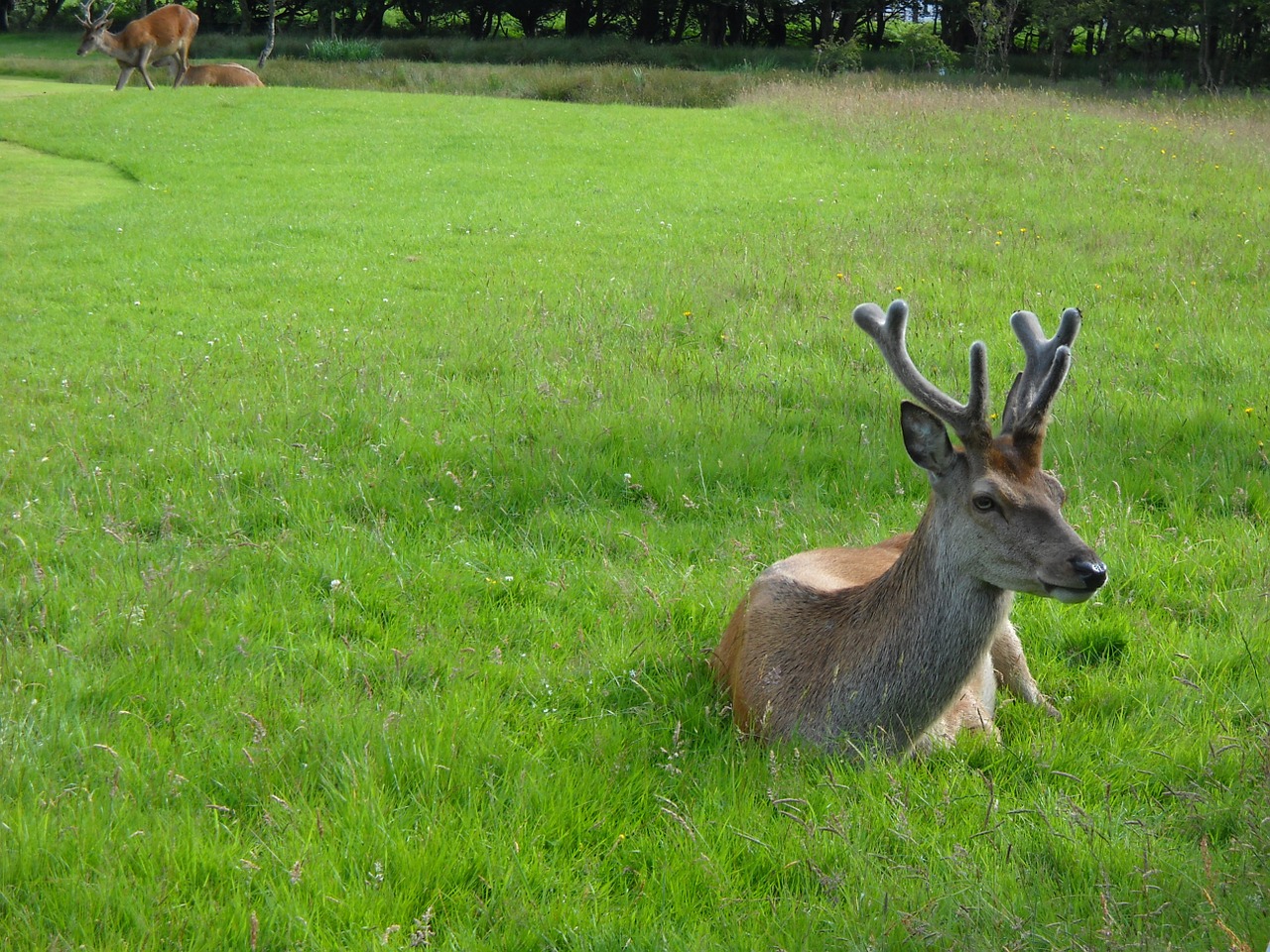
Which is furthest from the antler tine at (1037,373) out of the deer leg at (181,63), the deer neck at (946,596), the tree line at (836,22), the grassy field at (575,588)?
the tree line at (836,22)

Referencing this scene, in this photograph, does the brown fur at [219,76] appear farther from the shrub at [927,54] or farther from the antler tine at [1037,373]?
the antler tine at [1037,373]

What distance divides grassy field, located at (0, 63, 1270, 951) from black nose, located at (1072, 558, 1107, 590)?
1.75 ft

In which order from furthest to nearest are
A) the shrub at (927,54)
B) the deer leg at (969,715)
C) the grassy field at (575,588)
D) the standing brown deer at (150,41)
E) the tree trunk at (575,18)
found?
the tree trunk at (575,18) < the shrub at (927,54) < the standing brown deer at (150,41) < the deer leg at (969,715) < the grassy field at (575,588)

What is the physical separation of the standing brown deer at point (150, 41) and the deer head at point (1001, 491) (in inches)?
1104

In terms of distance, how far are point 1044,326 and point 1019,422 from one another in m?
4.78

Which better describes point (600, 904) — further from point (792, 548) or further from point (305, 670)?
point (792, 548)

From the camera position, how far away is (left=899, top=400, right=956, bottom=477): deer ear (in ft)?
11.4

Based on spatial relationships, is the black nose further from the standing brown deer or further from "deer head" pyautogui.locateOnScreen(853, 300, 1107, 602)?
the standing brown deer

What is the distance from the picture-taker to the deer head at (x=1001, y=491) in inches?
129

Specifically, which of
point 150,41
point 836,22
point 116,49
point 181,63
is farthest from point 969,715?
point 836,22

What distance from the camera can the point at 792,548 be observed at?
5.04 metres

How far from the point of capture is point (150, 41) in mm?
27734

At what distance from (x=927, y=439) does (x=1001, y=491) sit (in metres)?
0.27

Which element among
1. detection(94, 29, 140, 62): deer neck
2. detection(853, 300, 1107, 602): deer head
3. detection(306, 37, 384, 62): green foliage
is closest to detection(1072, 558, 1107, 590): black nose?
detection(853, 300, 1107, 602): deer head
